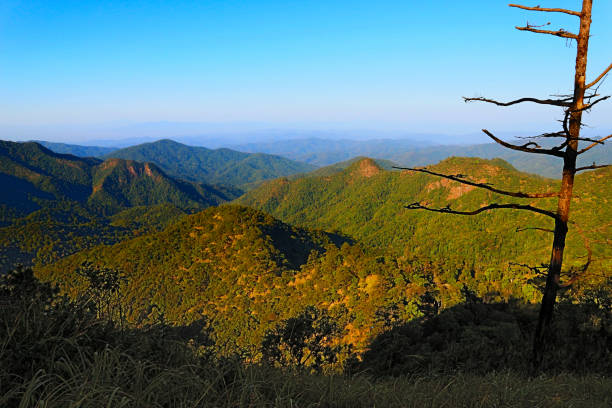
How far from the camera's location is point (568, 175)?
6.70m

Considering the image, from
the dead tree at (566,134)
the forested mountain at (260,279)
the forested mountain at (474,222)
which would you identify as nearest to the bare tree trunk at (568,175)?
the dead tree at (566,134)

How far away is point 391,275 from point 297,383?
154 feet

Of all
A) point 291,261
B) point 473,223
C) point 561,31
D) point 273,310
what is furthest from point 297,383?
point 473,223

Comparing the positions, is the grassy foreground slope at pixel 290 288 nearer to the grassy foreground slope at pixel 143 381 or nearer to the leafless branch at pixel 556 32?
the grassy foreground slope at pixel 143 381

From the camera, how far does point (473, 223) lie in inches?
5037

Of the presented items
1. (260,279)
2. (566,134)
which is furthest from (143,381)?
(260,279)

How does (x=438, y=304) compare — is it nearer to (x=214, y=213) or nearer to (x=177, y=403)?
(x=177, y=403)

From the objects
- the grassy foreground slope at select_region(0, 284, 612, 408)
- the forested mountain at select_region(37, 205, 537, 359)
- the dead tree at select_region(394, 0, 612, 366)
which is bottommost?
the forested mountain at select_region(37, 205, 537, 359)

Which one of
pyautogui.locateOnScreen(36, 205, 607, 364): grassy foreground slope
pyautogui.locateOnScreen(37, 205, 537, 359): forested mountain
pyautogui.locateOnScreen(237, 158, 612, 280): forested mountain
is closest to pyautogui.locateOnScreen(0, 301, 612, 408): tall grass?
pyautogui.locateOnScreen(36, 205, 607, 364): grassy foreground slope

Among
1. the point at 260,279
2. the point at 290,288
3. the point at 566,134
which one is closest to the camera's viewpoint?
the point at 566,134

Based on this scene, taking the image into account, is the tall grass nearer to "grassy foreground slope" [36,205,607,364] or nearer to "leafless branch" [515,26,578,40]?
"grassy foreground slope" [36,205,607,364]

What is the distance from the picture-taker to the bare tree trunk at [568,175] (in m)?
6.41

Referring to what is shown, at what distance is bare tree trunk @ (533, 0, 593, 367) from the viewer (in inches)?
252

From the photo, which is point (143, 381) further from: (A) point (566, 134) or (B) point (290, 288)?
(B) point (290, 288)
